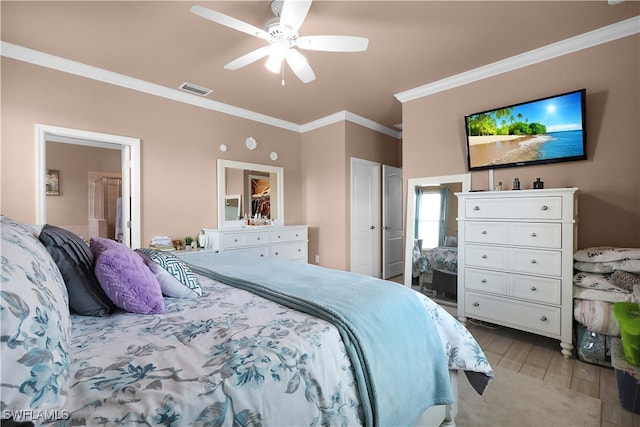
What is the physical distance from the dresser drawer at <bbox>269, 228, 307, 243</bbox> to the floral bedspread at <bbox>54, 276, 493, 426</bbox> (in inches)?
118

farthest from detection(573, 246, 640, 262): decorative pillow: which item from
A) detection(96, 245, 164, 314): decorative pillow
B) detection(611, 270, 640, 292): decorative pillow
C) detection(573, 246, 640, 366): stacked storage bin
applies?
detection(96, 245, 164, 314): decorative pillow

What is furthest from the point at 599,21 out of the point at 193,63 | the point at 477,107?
the point at 193,63

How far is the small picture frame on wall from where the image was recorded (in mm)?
4426

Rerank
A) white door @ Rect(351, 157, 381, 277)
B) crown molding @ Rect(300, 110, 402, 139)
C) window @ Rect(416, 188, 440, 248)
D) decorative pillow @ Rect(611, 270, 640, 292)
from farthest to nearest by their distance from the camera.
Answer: white door @ Rect(351, 157, 381, 277), crown molding @ Rect(300, 110, 402, 139), window @ Rect(416, 188, 440, 248), decorative pillow @ Rect(611, 270, 640, 292)

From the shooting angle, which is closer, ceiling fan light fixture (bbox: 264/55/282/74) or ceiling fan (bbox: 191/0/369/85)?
ceiling fan (bbox: 191/0/369/85)

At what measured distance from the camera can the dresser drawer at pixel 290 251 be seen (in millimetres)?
4230

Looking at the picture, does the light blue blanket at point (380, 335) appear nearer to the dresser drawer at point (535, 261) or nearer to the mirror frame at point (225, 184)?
the dresser drawer at point (535, 261)

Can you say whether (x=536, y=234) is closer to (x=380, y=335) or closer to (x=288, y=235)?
(x=380, y=335)

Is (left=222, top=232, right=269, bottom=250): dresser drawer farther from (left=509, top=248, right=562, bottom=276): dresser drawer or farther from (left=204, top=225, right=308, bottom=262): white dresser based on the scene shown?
(left=509, top=248, right=562, bottom=276): dresser drawer

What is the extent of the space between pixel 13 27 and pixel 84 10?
74 centimetres

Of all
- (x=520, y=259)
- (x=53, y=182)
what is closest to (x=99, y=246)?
(x=520, y=259)

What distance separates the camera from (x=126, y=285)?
46.3 inches

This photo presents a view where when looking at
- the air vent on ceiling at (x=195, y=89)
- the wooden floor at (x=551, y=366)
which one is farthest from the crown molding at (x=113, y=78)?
the wooden floor at (x=551, y=366)

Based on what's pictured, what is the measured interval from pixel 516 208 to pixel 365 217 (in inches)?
97.7
